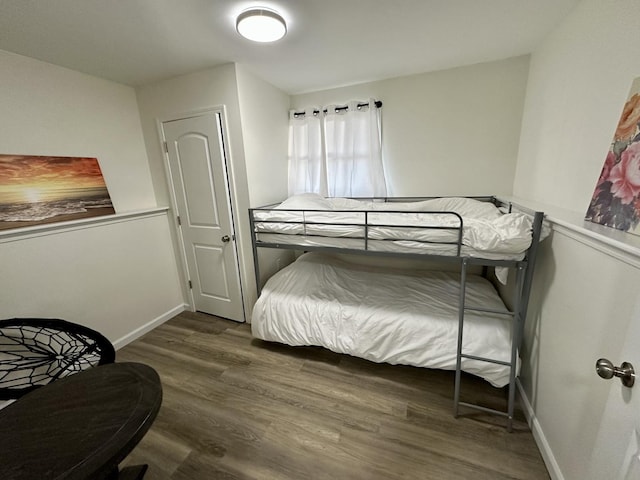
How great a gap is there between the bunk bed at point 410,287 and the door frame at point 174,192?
369 millimetres

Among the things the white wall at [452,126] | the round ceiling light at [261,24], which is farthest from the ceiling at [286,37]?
the white wall at [452,126]

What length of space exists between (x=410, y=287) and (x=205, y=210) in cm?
218

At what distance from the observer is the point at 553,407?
4.21 feet

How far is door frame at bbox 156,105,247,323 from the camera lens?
2.25 m

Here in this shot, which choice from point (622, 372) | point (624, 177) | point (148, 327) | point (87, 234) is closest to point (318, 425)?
point (622, 372)

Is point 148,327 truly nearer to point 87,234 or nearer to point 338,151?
point 87,234

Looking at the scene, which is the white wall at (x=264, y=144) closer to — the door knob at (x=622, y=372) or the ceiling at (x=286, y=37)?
the ceiling at (x=286, y=37)

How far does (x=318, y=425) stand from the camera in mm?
1537

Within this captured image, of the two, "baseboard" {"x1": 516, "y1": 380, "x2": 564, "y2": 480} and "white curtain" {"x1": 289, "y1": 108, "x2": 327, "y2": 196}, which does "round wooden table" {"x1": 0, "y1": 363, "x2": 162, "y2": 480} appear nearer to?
"baseboard" {"x1": 516, "y1": 380, "x2": 564, "y2": 480}

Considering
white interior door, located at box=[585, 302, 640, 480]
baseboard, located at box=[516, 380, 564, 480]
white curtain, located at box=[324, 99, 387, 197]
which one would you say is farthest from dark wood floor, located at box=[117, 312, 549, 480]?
white curtain, located at box=[324, 99, 387, 197]

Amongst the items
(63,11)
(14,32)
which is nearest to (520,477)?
(63,11)

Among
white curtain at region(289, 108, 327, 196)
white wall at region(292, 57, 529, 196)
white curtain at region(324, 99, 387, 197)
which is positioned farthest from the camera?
white curtain at region(289, 108, 327, 196)

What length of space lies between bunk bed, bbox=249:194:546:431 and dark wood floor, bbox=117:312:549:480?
182mm

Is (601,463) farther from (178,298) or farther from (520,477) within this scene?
(178,298)
